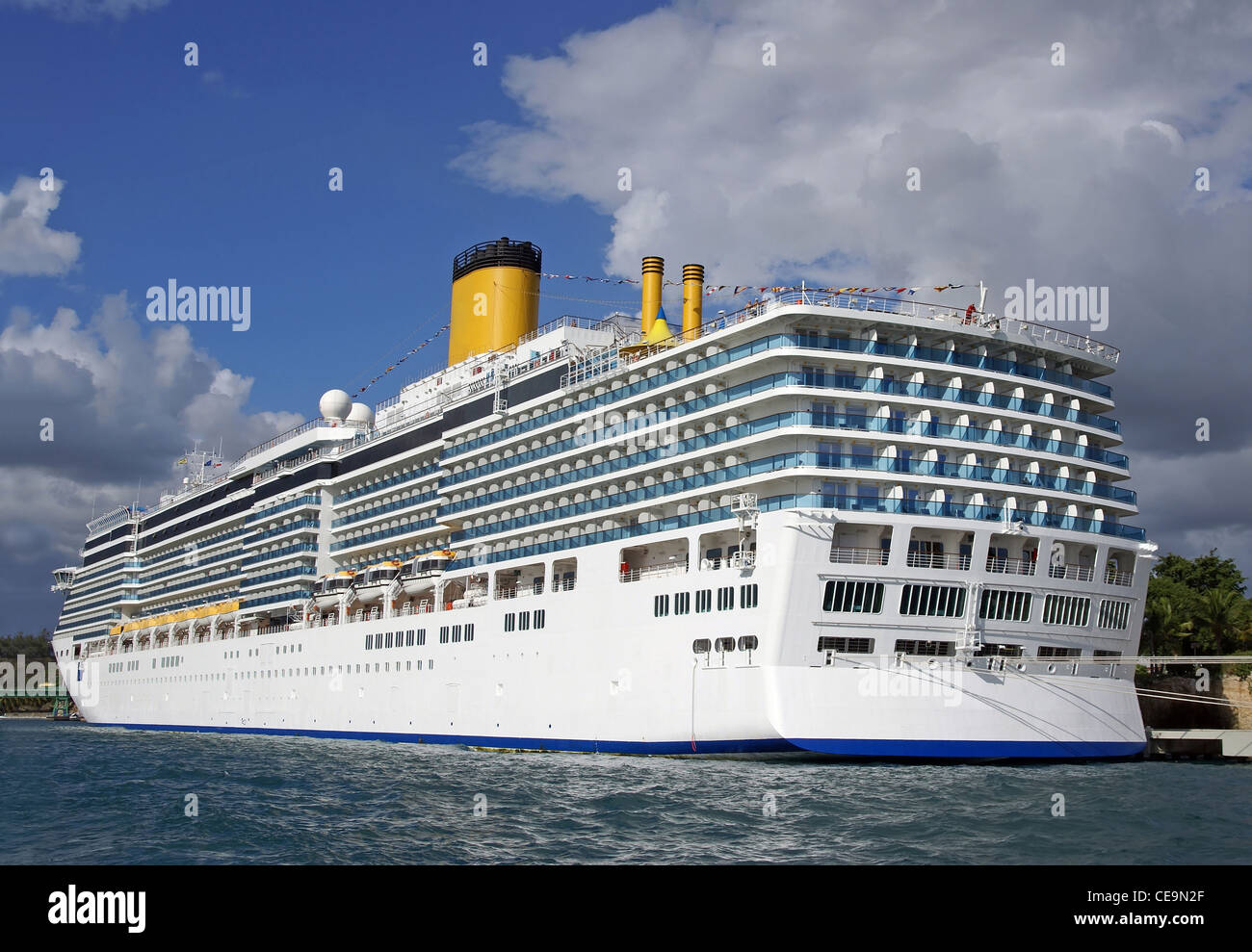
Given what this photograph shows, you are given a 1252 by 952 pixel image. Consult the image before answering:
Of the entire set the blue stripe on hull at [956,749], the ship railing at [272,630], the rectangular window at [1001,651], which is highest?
the rectangular window at [1001,651]

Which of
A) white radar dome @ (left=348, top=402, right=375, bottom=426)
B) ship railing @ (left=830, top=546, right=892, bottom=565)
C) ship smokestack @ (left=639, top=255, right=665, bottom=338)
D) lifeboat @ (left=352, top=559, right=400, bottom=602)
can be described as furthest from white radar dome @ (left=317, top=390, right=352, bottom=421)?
ship railing @ (left=830, top=546, right=892, bottom=565)

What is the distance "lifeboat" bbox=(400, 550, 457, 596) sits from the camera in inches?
2114

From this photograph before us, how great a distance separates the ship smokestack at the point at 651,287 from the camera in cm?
4662

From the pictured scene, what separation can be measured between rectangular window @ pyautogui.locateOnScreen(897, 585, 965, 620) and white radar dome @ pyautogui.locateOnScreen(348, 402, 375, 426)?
4826 cm

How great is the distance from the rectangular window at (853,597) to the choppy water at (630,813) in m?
4.59

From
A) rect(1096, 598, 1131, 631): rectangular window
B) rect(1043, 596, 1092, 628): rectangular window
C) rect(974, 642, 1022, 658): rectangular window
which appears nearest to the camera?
rect(974, 642, 1022, 658): rectangular window

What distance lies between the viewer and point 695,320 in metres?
44.2

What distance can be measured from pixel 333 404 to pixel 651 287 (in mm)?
34190

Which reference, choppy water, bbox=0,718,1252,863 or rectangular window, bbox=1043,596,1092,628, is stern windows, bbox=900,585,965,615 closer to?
rectangular window, bbox=1043,596,1092,628

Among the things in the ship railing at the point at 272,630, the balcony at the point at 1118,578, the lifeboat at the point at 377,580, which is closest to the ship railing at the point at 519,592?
the lifeboat at the point at 377,580

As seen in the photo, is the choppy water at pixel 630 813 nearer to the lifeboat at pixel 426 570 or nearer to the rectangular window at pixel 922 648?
the rectangular window at pixel 922 648

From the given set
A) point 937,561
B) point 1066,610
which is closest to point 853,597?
point 937,561
